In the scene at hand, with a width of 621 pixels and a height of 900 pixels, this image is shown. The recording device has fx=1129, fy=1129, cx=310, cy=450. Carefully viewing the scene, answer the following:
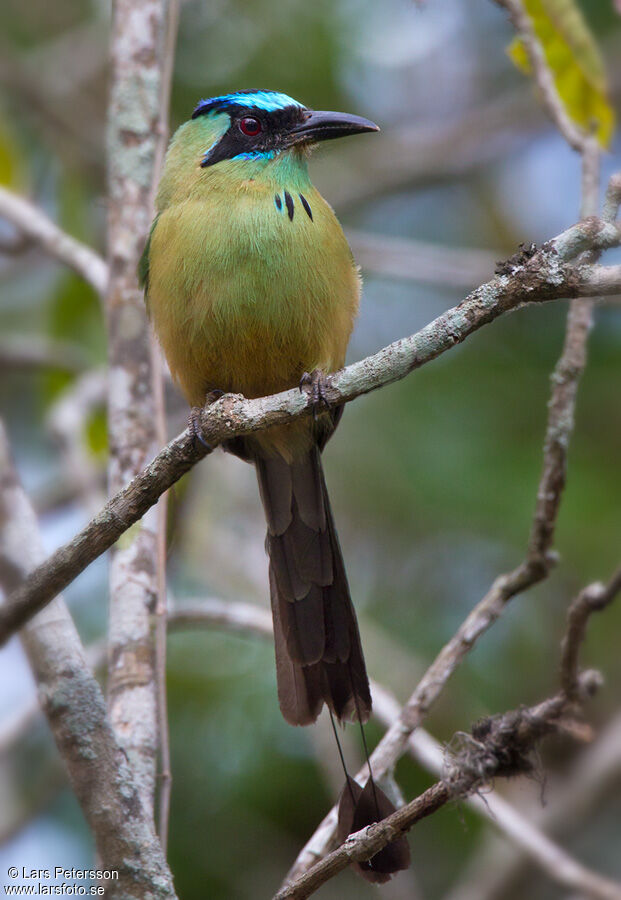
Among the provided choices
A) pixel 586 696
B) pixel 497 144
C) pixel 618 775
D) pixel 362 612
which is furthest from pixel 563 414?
pixel 497 144

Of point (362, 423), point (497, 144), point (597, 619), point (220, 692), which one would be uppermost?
point (497, 144)

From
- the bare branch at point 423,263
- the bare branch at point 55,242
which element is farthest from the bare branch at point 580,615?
the bare branch at point 423,263

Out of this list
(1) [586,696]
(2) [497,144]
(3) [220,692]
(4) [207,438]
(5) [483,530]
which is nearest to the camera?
(4) [207,438]

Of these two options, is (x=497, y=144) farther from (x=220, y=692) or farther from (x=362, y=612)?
(x=220, y=692)

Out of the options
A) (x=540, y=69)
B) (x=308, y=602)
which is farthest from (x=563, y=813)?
(x=540, y=69)

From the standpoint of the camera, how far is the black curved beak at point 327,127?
130 inches

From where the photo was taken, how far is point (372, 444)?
5.46 meters

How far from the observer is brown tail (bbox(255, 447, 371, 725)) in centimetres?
273

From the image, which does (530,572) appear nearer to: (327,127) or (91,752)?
(91,752)

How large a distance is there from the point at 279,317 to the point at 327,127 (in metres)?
0.74

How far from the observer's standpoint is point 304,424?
126 inches

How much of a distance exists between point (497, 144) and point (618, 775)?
3736 mm

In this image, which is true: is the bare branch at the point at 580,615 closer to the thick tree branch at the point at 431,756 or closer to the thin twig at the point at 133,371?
the thick tree branch at the point at 431,756

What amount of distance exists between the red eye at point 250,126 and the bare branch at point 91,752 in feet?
5.17
